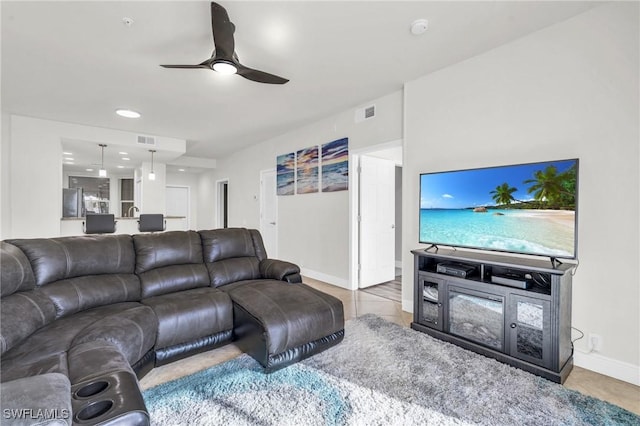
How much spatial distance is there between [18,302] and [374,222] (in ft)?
12.3

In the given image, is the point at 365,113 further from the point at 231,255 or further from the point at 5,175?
the point at 5,175

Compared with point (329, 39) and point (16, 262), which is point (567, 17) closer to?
point (329, 39)

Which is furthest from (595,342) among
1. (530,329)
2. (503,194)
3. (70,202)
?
(70,202)

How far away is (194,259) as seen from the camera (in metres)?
2.85

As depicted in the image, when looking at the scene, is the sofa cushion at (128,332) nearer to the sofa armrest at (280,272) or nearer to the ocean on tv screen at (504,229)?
the sofa armrest at (280,272)

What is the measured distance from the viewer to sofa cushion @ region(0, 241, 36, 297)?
169 centimetres

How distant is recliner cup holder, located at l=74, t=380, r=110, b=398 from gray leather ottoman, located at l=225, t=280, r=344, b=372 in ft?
3.16

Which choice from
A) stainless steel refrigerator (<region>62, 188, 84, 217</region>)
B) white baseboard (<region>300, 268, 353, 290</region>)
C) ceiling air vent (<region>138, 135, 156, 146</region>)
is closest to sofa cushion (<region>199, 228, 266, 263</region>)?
white baseboard (<region>300, 268, 353, 290</region>)

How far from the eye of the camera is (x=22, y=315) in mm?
1674

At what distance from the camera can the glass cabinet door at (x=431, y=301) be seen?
102 inches

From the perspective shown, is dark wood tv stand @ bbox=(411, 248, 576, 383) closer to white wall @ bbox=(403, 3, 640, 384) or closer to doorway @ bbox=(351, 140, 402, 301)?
white wall @ bbox=(403, 3, 640, 384)

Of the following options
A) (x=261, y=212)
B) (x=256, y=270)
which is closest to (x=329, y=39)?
(x=256, y=270)

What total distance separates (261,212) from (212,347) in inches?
160

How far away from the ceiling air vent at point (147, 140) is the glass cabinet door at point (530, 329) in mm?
5956
